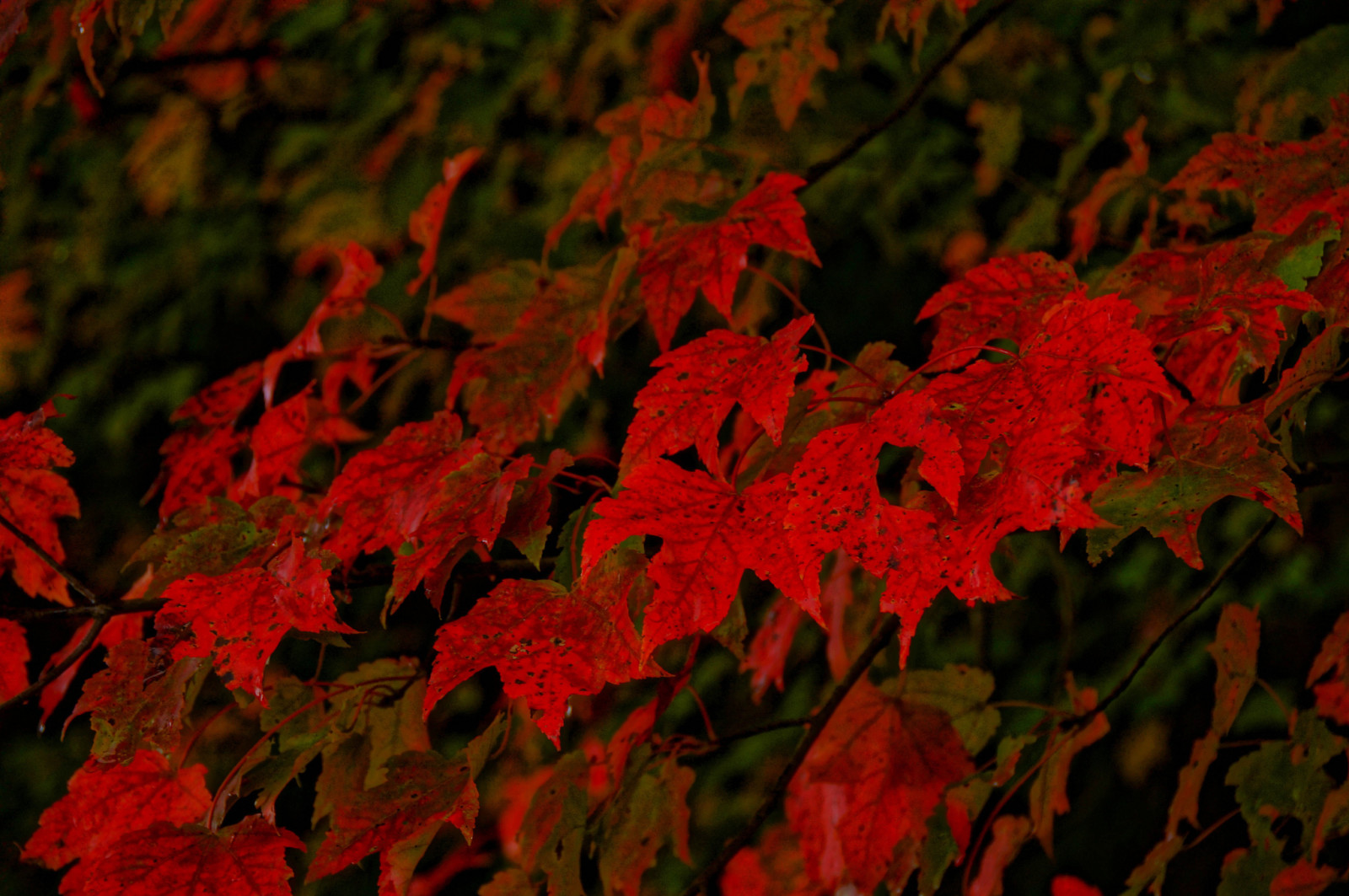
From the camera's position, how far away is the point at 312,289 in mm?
1487

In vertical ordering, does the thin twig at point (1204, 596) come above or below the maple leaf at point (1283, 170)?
below

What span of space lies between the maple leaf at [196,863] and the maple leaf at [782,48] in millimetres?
973

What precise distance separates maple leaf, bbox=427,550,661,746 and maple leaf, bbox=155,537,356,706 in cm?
10

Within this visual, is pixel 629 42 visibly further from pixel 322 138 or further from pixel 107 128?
pixel 107 128

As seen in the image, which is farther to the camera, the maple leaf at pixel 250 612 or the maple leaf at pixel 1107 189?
the maple leaf at pixel 1107 189

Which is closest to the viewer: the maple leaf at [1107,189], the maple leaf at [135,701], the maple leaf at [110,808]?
the maple leaf at [135,701]

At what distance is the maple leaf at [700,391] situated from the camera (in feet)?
2.20

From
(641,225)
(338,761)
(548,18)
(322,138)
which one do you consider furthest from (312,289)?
(338,761)

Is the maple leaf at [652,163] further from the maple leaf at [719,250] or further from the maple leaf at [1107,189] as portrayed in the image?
the maple leaf at [1107,189]

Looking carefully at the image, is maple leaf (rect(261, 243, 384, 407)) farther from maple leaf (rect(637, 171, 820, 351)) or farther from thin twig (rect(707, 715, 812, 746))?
thin twig (rect(707, 715, 812, 746))

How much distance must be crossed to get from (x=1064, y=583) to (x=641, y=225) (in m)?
0.77

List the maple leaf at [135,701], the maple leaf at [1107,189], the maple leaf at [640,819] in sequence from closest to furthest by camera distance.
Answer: the maple leaf at [135,701] → the maple leaf at [640,819] → the maple leaf at [1107,189]

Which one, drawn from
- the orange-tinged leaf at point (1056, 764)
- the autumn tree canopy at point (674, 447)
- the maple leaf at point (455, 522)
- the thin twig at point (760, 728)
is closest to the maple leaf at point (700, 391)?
the autumn tree canopy at point (674, 447)

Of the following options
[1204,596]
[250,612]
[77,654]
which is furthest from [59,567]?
[1204,596]
